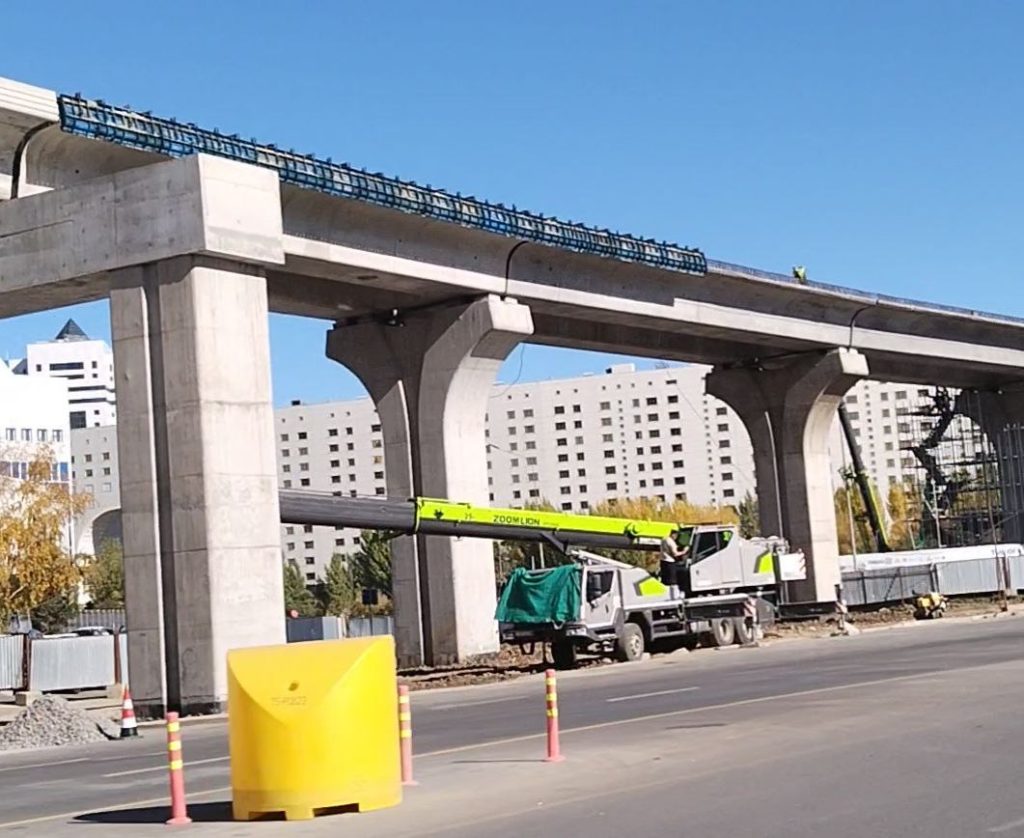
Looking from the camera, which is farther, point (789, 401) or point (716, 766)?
point (789, 401)

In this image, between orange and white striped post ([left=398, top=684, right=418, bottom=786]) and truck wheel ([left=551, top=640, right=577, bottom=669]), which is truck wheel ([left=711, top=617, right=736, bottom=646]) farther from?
orange and white striped post ([left=398, top=684, right=418, bottom=786])

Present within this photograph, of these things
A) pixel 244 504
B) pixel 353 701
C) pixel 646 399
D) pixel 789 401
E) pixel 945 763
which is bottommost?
pixel 945 763

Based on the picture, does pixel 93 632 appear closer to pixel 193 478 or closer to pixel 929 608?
pixel 929 608

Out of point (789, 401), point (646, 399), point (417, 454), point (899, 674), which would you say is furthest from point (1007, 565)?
point (646, 399)

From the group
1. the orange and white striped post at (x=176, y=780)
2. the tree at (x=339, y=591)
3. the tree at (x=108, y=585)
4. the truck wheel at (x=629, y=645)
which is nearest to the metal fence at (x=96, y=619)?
the tree at (x=108, y=585)

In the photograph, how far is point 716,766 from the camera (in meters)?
16.1

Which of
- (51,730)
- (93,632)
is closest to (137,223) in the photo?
(51,730)

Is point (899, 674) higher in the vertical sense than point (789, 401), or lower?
lower

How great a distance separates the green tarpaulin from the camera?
4078 cm

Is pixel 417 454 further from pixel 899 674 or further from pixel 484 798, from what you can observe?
pixel 484 798

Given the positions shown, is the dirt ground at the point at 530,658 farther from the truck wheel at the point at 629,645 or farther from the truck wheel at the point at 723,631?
the truck wheel at the point at 723,631

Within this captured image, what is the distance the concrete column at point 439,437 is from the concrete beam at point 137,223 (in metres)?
11.3

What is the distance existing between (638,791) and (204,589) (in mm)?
19477

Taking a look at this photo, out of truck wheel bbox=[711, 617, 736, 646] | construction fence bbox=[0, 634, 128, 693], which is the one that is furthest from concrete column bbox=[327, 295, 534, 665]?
construction fence bbox=[0, 634, 128, 693]
